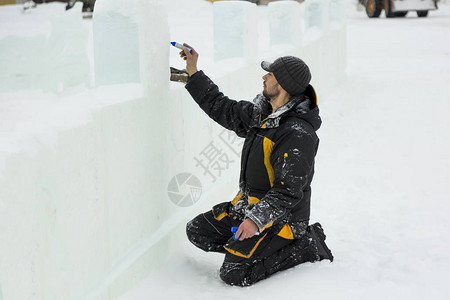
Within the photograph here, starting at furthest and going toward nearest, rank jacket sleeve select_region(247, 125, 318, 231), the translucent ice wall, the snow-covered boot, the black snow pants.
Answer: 1. the snow-covered boot
2. the black snow pants
3. jacket sleeve select_region(247, 125, 318, 231)
4. the translucent ice wall

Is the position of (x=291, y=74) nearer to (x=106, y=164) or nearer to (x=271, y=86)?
(x=271, y=86)

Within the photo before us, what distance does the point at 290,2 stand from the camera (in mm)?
7508

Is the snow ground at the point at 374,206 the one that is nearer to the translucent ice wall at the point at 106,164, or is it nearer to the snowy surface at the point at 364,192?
the snowy surface at the point at 364,192

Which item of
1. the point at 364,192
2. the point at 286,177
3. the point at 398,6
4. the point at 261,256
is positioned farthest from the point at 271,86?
the point at 398,6

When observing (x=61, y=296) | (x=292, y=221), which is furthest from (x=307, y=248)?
(x=61, y=296)

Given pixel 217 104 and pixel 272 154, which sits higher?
pixel 217 104

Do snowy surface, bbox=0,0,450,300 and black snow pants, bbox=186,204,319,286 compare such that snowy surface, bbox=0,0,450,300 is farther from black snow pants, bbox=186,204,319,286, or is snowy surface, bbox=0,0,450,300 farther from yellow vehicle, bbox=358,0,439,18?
yellow vehicle, bbox=358,0,439,18

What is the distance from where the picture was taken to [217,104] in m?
3.72

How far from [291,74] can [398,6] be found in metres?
20.6

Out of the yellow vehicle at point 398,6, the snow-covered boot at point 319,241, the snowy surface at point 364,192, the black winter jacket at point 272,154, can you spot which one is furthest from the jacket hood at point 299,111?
the yellow vehicle at point 398,6

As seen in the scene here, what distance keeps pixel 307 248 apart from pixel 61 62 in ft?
5.89

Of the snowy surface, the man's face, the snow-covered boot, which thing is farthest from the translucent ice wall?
the snow-covered boot

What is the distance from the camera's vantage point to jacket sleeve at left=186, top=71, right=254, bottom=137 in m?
3.69

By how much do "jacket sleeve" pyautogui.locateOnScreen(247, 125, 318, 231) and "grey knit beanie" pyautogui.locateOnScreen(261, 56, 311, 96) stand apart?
0.24 meters
